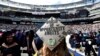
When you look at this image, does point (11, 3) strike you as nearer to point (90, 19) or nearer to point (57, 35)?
point (90, 19)

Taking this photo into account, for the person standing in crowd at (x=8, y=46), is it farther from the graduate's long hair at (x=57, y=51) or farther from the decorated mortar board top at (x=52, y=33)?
the graduate's long hair at (x=57, y=51)

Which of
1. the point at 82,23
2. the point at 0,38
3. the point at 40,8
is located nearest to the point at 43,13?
the point at 40,8

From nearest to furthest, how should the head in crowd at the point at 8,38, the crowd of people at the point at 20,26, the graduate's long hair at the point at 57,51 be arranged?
the graduate's long hair at the point at 57,51
the head in crowd at the point at 8,38
the crowd of people at the point at 20,26

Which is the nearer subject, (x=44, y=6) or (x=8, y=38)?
(x=8, y=38)

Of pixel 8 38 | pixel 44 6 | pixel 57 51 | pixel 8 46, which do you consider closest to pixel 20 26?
pixel 44 6

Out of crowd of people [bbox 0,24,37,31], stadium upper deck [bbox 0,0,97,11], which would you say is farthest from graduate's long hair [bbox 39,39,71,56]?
stadium upper deck [bbox 0,0,97,11]

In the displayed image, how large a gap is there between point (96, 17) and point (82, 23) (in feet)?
11.6

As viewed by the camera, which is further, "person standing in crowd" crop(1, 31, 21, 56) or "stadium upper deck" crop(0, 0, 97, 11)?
"stadium upper deck" crop(0, 0, 97, 11)

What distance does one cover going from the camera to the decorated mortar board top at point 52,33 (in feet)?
9.73

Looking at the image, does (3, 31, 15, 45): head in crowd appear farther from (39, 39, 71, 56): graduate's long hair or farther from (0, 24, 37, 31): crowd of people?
(0, 24, 37, 31): crowd of people

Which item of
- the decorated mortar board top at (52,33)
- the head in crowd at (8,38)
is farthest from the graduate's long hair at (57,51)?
the head in crowd at (8,38)

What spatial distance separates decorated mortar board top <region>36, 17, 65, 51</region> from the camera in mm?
2965

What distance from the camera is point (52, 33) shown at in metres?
3.05

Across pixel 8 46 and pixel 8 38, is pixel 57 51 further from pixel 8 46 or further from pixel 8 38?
pixel 8 46
